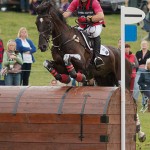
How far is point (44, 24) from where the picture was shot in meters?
13.4

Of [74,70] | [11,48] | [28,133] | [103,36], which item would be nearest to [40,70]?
[11,48]

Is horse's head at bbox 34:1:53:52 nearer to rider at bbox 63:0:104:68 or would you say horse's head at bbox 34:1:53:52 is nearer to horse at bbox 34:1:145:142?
horse at bbox 34:1:145:142

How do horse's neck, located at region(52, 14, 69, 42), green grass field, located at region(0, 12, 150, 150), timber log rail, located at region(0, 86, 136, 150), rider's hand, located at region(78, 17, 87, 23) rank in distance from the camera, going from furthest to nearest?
1. green grass field, located at region(0, 12, 150, 150)
2. rider's hand, located at region(78, 17, 87, 23)
3. horse's neck, located at region(52, 14, 69, 42)
4. timber log rail, located at region(0, 86, 136, 150)

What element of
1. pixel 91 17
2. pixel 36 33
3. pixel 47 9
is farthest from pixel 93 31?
pixel 36 33

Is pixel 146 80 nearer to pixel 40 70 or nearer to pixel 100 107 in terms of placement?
pixel 40 70

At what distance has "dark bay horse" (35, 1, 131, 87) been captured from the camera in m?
13.4

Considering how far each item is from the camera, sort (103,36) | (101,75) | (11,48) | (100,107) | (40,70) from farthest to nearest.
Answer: (103,36) < (40,70) < (11,48) < (101,75) < (100,107)

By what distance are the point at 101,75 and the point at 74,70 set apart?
5.54 feet

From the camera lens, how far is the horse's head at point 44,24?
13312 millimetres

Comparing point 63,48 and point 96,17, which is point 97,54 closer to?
point 96,17

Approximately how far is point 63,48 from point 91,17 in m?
0.85

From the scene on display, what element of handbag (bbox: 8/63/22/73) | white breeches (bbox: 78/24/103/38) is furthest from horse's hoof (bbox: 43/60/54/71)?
handbag (bbox: 8/63/22/73)

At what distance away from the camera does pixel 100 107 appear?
37.9 ft

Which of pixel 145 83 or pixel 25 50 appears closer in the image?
pixel 145 83
